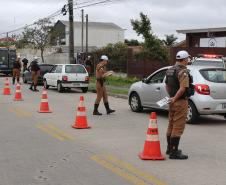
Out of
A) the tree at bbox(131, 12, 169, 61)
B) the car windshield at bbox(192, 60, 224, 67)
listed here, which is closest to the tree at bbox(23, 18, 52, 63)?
the tree at bbox(131, 12, 169, 61)

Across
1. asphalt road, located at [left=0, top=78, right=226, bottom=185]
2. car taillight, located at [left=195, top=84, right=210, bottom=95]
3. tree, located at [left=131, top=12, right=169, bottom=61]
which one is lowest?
asphalt road, located at [left=0, top=78, right=226, bottom=185]

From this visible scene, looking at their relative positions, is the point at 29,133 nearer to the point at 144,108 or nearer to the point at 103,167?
the point at 103,167

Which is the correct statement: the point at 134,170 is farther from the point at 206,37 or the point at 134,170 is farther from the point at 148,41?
the point at 148,41

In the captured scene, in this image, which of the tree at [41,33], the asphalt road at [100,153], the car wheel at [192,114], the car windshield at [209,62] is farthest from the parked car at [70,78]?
the tree at [41,33]

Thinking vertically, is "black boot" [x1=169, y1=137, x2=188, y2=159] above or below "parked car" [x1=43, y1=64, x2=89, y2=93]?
below

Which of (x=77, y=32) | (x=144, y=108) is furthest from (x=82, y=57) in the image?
(x=77, y=32)

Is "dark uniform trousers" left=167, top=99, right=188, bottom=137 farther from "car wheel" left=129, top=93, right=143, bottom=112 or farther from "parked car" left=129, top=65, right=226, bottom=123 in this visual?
"car wheel" left=129, top=93, right=143, bottom=112

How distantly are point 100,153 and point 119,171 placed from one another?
56.6 inches

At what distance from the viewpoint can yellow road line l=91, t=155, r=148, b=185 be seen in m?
6.78

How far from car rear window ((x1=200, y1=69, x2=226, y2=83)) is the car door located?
1.38 metres

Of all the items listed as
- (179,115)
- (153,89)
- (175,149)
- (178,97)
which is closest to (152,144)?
(175,149)

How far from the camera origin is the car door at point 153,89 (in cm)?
1420

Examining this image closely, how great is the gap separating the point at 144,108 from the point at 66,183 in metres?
9.93

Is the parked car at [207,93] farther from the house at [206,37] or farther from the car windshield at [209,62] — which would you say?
the house at [206,37]
